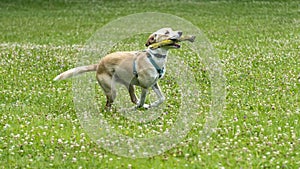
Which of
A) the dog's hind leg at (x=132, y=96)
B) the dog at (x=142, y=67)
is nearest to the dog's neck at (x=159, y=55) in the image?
the dog at (x=142, y=67)

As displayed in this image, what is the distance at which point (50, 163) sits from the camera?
8633 mm

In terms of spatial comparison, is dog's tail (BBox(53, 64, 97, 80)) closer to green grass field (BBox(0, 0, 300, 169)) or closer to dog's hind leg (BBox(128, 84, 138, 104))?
green grass field (BBox(0, 0, 300, 169))

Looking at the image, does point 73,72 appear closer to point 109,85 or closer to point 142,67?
point 109,85

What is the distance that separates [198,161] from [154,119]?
2553mm

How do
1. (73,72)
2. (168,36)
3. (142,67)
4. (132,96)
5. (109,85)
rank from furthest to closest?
(132,96)
(73,72)
(109,85)
(142,67)
(168,36)

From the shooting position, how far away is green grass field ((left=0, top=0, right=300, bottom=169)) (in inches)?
340

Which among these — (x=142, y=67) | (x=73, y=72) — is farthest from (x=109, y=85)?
(x=73, y=72)

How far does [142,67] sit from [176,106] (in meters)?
1.16

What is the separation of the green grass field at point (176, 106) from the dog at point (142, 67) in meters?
0.62

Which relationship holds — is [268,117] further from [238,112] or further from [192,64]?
[192,64]

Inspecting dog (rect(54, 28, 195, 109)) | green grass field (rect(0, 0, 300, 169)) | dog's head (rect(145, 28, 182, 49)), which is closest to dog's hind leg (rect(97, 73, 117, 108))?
dog (rect(54, 28, 195, 109))

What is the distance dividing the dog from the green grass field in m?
0.62

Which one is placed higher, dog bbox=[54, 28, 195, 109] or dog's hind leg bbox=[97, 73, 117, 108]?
dog bbox=[54, 28, 195, 109]

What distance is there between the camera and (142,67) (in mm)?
11383
